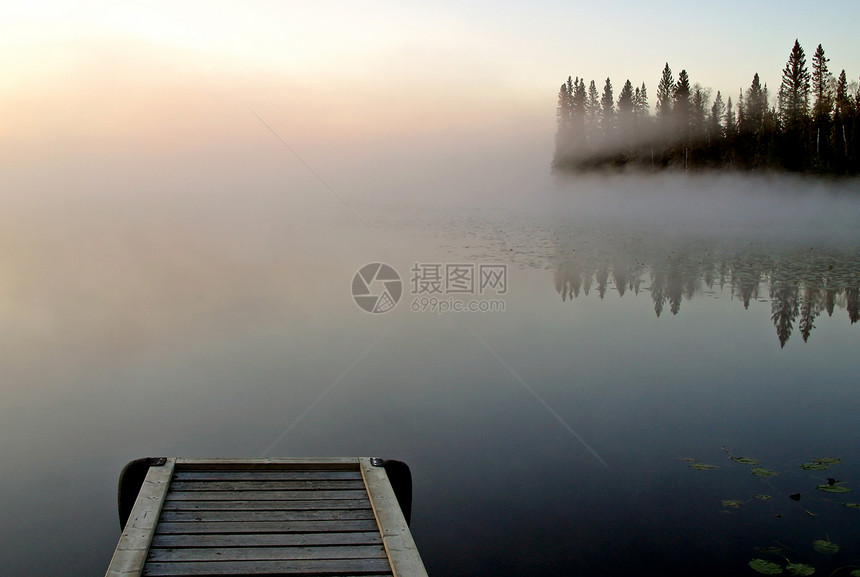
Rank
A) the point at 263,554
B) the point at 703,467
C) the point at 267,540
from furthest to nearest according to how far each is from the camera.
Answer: the point at 703,467 → the point at 267,540 → the point at 263,554

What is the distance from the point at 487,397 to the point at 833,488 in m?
3.76

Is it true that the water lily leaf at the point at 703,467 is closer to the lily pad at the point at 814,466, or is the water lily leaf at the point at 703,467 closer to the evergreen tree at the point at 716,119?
the lily pad at the point at 814,466

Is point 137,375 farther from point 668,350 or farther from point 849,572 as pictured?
point 849,572

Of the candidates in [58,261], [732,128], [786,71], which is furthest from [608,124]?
[58,261]

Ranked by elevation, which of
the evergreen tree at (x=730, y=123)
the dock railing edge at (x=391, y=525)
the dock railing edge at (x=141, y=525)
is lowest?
the dock railing edge at (x=391, y=525)

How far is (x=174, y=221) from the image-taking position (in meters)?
42.0

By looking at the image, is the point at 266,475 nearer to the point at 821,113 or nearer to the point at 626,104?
the point at 821,113

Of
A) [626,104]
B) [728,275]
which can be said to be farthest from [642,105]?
[728,275]

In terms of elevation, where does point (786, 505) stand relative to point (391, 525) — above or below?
below

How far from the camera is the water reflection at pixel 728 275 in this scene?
1540 centimetres

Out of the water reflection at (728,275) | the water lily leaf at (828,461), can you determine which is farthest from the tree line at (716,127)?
the water lily leaf at (828,461)

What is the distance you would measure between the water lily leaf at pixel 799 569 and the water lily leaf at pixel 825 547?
10.5 inches

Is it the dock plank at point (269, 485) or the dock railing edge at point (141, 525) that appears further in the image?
the dock plank at point (269, 485)

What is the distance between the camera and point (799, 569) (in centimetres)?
515
